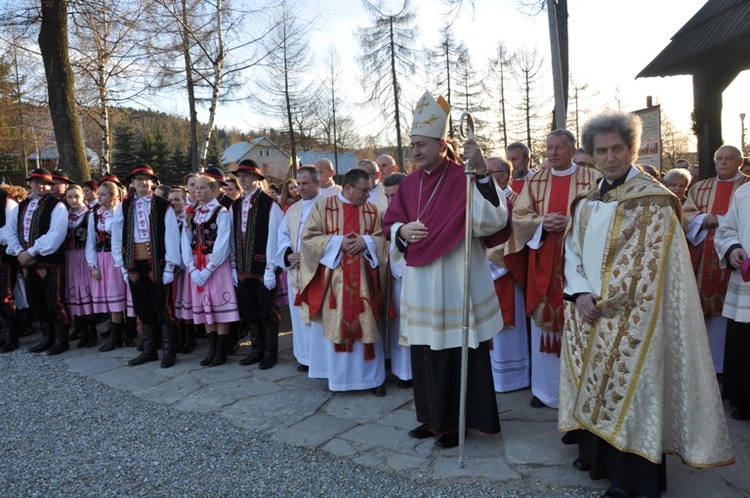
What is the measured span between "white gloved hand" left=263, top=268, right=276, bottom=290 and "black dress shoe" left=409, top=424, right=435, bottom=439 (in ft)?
8.01

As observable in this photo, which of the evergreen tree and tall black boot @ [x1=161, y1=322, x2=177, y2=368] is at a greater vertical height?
the evergreen tree

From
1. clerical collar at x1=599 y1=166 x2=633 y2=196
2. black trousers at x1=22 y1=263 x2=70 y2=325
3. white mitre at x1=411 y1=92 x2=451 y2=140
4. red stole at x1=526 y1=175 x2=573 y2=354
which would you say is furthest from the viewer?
black trousers at x1=22 y1=263 x2=70 y2=325

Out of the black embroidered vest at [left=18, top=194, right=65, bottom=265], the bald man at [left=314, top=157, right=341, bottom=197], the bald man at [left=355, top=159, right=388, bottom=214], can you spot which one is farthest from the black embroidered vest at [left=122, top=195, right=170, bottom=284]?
the bald man at [left=355, top=159, right=388, bottom=214]

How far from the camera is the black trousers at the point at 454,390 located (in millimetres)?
3926

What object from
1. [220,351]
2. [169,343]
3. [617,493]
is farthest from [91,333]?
[617,493]

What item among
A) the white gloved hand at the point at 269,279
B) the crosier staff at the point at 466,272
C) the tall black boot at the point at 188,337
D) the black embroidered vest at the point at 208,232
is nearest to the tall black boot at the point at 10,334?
the tall black boot at the point at 188,337

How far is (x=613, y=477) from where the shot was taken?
3.13 metres

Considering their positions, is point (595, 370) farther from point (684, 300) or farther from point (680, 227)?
point (680, 227)

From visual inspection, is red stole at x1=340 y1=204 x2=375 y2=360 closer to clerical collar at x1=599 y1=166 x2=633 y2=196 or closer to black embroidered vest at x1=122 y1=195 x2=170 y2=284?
clerical collar at x1=599 y1=166 x2=633 y2=196

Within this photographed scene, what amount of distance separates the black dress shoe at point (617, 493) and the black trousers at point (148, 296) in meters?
4.96

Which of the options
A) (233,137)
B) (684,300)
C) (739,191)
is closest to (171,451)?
(684,300)

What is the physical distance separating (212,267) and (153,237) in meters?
0.89

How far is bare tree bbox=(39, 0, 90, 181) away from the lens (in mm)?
10703

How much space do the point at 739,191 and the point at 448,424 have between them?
2.80 m
